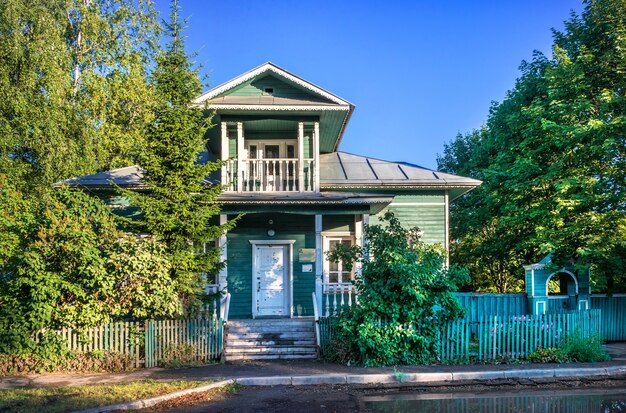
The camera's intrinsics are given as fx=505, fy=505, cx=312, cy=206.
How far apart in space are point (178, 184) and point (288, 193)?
420 cm

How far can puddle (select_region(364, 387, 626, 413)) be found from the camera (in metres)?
8.21

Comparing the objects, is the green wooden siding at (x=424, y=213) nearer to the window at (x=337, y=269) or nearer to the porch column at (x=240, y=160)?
the window at (x=337, y=269)

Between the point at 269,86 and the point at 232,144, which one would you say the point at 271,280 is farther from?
the point at 269,86

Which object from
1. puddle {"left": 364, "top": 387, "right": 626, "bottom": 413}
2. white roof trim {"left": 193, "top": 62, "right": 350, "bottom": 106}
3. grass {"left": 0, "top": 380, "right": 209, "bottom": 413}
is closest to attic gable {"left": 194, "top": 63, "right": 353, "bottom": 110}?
white roof trim {"left": 193, "top": 62, "right": 350, "bottom": 106}

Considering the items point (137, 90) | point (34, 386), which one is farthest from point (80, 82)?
point (34, 386)

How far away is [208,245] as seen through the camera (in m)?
17.1

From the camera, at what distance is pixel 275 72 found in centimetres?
1681

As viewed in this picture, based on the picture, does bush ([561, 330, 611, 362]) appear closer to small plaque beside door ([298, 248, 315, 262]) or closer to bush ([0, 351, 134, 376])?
small plaque beside door ([298, 248, 315, 262])

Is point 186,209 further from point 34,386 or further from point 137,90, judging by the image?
point 137,90

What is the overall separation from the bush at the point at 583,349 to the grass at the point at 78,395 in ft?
28.1

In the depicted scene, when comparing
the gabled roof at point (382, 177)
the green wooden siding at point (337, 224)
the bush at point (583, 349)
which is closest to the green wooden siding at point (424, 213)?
the gabled roof at point (382, 177)

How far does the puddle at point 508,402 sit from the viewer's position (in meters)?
8.21

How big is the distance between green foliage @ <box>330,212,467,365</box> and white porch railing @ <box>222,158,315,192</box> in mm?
5059

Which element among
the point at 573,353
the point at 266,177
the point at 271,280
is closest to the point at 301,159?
the point at 266,177
